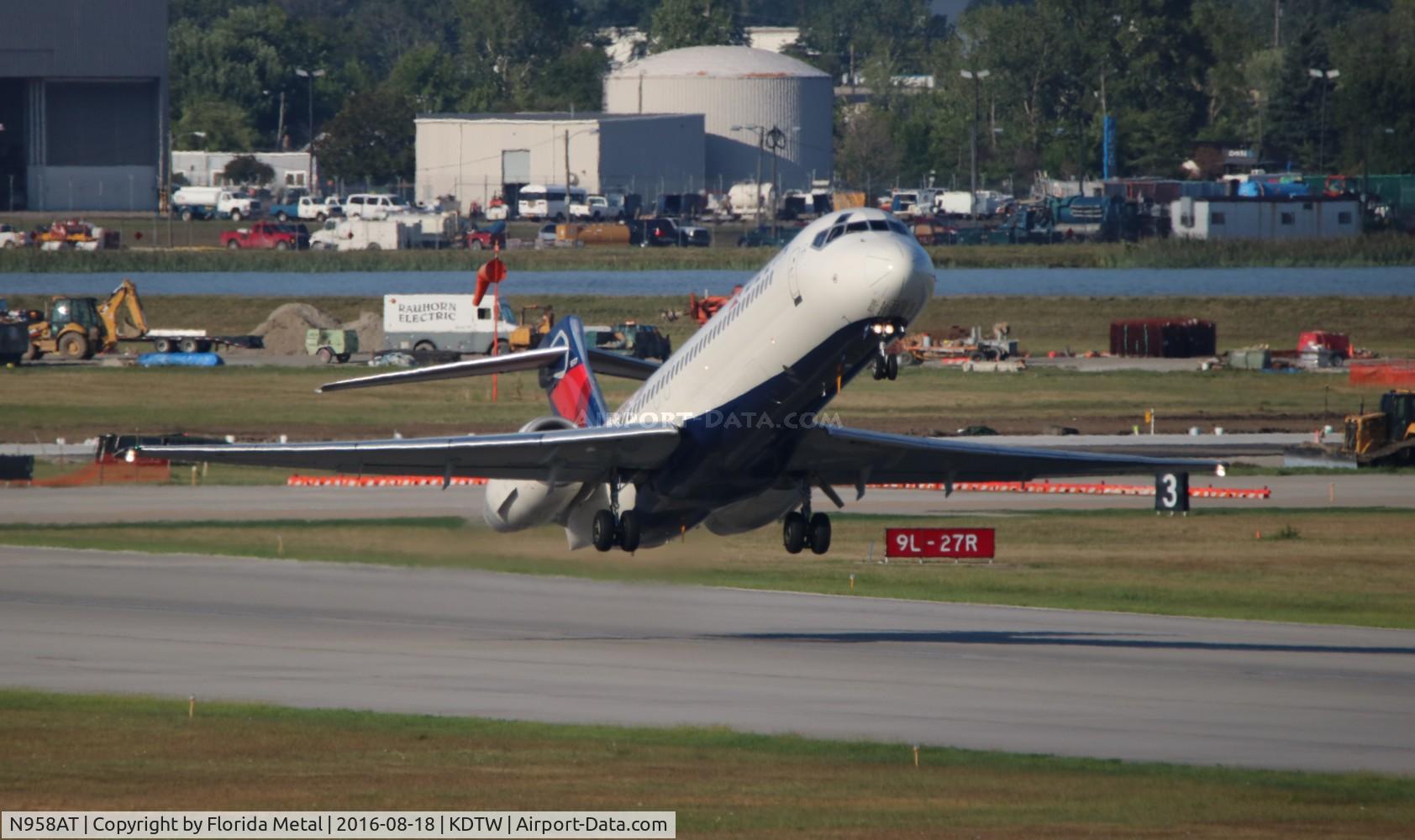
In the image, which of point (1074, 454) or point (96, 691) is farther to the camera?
point (1074, 454)

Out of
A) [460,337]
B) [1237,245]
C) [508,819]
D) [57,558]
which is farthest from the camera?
[1237,245]

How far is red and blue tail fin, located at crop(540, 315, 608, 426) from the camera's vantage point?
44.5 m

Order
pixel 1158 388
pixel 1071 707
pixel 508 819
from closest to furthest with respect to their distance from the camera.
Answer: pixel 508 819, pixel 1071 707, pixel 1158 388

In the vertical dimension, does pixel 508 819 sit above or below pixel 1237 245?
below

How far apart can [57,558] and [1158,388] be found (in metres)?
57.9

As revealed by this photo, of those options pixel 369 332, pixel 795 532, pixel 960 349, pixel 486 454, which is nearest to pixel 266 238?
pixel 369 332

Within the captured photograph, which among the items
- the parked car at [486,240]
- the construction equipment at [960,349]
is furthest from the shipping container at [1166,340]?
the parked car at [486,240]

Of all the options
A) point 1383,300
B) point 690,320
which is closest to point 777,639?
point 690,320

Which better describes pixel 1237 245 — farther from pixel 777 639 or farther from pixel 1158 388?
pixel 777 639

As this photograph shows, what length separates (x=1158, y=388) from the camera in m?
94.8

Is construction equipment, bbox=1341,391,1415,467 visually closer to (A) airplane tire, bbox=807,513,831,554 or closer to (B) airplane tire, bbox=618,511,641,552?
(A) airplane tire, bbox=807,513,831,554

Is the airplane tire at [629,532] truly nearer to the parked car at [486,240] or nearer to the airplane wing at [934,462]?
the airplane wing at [934,462]

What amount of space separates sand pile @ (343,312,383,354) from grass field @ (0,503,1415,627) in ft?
163
